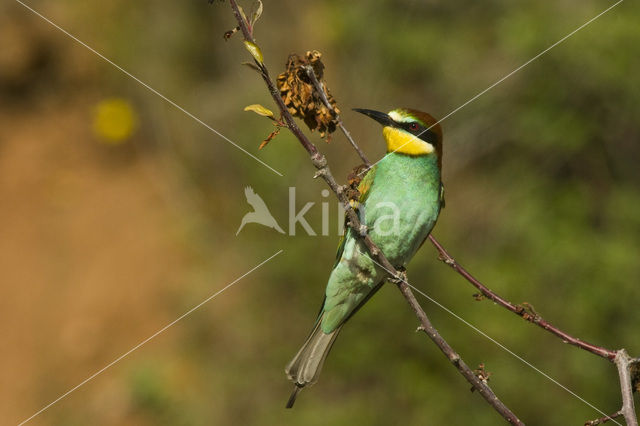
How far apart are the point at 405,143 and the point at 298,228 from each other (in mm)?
1287

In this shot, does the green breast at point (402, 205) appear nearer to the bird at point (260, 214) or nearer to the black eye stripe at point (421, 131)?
the black eye stripe at point (421, 131)

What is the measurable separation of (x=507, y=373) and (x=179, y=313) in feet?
7.62

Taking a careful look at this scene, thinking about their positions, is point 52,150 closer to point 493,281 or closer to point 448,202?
point 448,202

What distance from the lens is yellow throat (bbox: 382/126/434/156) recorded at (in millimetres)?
2258

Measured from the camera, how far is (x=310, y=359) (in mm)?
2160

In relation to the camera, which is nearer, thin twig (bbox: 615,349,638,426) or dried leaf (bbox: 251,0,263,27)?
thin twig (bbox: 615,349,638,426)

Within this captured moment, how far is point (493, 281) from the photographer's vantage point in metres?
3.34

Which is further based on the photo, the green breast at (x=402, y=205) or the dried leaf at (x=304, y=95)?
the green breast at (x=402, y=205)

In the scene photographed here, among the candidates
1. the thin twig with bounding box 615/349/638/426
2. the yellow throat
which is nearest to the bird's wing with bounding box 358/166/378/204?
the yellow throat

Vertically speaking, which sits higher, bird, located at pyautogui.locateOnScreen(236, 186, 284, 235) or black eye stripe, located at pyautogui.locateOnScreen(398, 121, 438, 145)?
black eye stripe, located at pyautogui.locateOnScreen(398, 121, 438, 145)

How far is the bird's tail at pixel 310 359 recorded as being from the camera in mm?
2121

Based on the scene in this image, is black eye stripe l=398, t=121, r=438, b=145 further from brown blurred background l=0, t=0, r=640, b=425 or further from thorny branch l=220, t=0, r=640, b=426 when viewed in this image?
brown blurred background l=0, t=0, r=640, b=425

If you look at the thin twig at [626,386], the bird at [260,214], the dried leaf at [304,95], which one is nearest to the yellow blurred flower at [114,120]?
the bird at [260,214]

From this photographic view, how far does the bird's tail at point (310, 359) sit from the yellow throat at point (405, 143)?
0.62m
